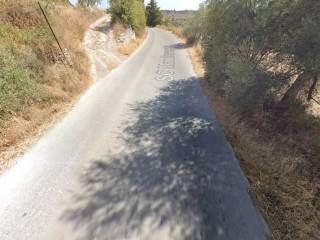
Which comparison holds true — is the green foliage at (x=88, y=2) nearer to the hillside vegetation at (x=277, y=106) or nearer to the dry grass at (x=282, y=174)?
the hillside vegetation at (x=277, y=106)

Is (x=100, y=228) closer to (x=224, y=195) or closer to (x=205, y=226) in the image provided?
(x=205, y=226)

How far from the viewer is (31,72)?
8.73 metres

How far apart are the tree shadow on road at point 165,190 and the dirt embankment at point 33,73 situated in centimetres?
310

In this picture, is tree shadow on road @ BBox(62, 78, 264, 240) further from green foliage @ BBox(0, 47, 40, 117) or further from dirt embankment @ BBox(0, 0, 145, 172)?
green foliage @ BBox(0, 47, 40, 117)

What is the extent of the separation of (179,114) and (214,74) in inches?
152

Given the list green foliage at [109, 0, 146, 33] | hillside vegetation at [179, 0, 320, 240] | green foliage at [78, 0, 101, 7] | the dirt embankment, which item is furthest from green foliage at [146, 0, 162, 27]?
hillside vegetation at [179, 0, 320, 240]

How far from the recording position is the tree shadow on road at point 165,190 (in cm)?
461

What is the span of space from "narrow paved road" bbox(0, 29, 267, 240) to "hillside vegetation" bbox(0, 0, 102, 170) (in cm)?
93

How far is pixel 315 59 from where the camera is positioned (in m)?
5.89

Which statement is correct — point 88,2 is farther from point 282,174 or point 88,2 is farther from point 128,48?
point 282,174

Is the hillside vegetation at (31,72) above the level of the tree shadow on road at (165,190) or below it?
above

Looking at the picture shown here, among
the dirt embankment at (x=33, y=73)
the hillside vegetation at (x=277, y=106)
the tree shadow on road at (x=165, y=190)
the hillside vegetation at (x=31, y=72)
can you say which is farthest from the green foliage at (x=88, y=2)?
the tree shadow on road at (x=165, y=190)

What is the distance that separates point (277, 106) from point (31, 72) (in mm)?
10588

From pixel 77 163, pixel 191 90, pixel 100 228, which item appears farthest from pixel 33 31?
pixel 100 228
